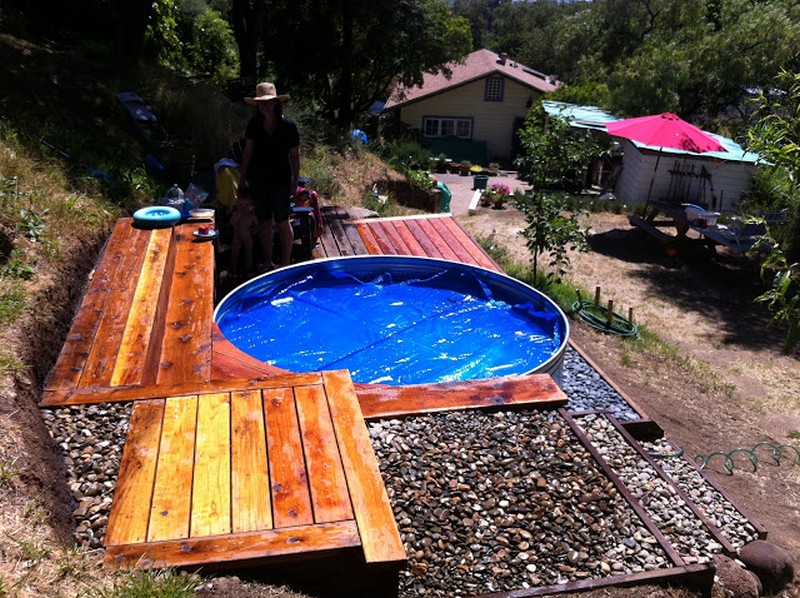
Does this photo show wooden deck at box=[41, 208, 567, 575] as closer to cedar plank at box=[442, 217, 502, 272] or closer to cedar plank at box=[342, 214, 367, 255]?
cedar plank at box=[342, 214, 367, 255]

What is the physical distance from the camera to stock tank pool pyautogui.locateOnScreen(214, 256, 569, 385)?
5.99 metres

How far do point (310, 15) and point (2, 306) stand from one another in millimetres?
13443

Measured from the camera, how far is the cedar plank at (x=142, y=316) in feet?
12.5

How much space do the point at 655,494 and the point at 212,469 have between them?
261 cm

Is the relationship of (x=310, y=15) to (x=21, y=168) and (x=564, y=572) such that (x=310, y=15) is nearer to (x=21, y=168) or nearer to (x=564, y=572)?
(x=21, y=168)

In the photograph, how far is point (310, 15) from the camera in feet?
50.4

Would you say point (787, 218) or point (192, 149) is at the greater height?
point (192, 149)

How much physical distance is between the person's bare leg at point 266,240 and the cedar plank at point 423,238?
2.09 m

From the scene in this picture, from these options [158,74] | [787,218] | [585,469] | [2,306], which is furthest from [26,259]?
[787,218]

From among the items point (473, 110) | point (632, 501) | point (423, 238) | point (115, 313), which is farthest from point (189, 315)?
point (473, 110)

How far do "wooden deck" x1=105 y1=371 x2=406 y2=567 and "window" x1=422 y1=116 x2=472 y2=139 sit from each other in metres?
27.7

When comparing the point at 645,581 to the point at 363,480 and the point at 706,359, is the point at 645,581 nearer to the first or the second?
the point at 363,480

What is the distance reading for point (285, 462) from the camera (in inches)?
119

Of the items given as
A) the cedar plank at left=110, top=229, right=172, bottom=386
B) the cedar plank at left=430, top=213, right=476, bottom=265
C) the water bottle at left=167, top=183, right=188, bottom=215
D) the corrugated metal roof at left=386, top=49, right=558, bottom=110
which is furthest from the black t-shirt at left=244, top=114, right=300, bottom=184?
the corrugated metal roof at left=386, top=49, right=558, bottom=110
